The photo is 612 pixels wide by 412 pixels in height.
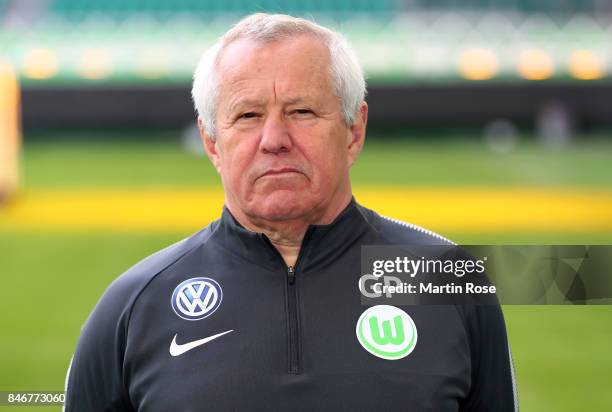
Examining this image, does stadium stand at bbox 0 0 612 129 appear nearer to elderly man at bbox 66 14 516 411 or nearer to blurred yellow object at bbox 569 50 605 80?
blurred yellow object at bbox 569 50 605 80

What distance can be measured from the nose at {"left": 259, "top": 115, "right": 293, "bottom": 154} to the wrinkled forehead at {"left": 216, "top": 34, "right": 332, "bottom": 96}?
0.32ft

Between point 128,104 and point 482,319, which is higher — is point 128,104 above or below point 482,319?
above

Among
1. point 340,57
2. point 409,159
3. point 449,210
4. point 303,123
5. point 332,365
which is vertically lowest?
point 332,365

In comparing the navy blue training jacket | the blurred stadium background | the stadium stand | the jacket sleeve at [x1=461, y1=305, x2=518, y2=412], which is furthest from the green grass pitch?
the navy blue training jacket

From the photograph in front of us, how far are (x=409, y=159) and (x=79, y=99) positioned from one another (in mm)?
6739

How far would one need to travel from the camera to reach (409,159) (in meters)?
17.7

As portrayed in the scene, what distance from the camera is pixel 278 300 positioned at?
93.8 inches

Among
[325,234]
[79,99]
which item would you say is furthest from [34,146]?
[325,234]

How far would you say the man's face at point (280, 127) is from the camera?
236 cm

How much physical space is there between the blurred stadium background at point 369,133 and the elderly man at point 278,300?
5892 mm

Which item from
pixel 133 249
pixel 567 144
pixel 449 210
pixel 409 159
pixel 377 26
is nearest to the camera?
pixel 133 249

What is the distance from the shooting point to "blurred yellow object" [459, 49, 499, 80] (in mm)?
20109

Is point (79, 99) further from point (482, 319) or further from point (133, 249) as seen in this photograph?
point (482, 319)

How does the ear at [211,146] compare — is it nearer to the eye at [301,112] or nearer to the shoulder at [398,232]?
the eye at [301,112]
